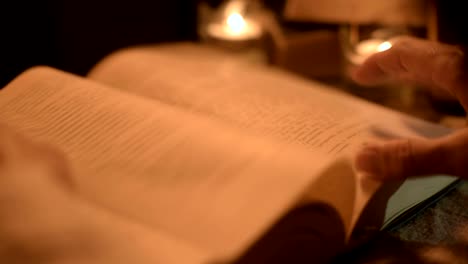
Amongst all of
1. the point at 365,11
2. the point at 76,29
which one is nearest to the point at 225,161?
the point at 365,11

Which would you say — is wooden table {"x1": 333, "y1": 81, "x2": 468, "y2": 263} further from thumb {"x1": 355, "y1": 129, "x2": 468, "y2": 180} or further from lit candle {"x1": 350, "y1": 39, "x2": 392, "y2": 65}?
lit candle {"x1": 350, "y1": 39, "x2": 392, "y2": 65}

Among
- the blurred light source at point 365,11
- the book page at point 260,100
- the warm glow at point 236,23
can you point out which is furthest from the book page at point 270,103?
the warm glow at point 236,23

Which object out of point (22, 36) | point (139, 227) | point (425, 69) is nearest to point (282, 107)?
point (425, 69)

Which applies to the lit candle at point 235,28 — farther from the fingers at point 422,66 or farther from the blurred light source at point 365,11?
the fingers at point 422,66

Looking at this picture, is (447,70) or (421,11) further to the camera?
(421,11)

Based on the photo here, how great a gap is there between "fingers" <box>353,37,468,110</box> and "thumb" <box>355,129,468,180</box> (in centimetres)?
8

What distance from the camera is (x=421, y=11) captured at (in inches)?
31.9

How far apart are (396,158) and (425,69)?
0.42 feet

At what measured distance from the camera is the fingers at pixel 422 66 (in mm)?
508

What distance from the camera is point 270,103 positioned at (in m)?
0.67

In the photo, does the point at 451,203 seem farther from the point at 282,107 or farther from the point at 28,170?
the point at 28,170

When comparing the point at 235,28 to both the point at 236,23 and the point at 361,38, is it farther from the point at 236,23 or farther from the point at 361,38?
the point at 361,38

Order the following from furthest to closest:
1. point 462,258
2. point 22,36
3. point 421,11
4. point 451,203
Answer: point 22,36
point 421,11
point 451,203
point 462,258

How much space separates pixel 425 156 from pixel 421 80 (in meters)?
0.15
